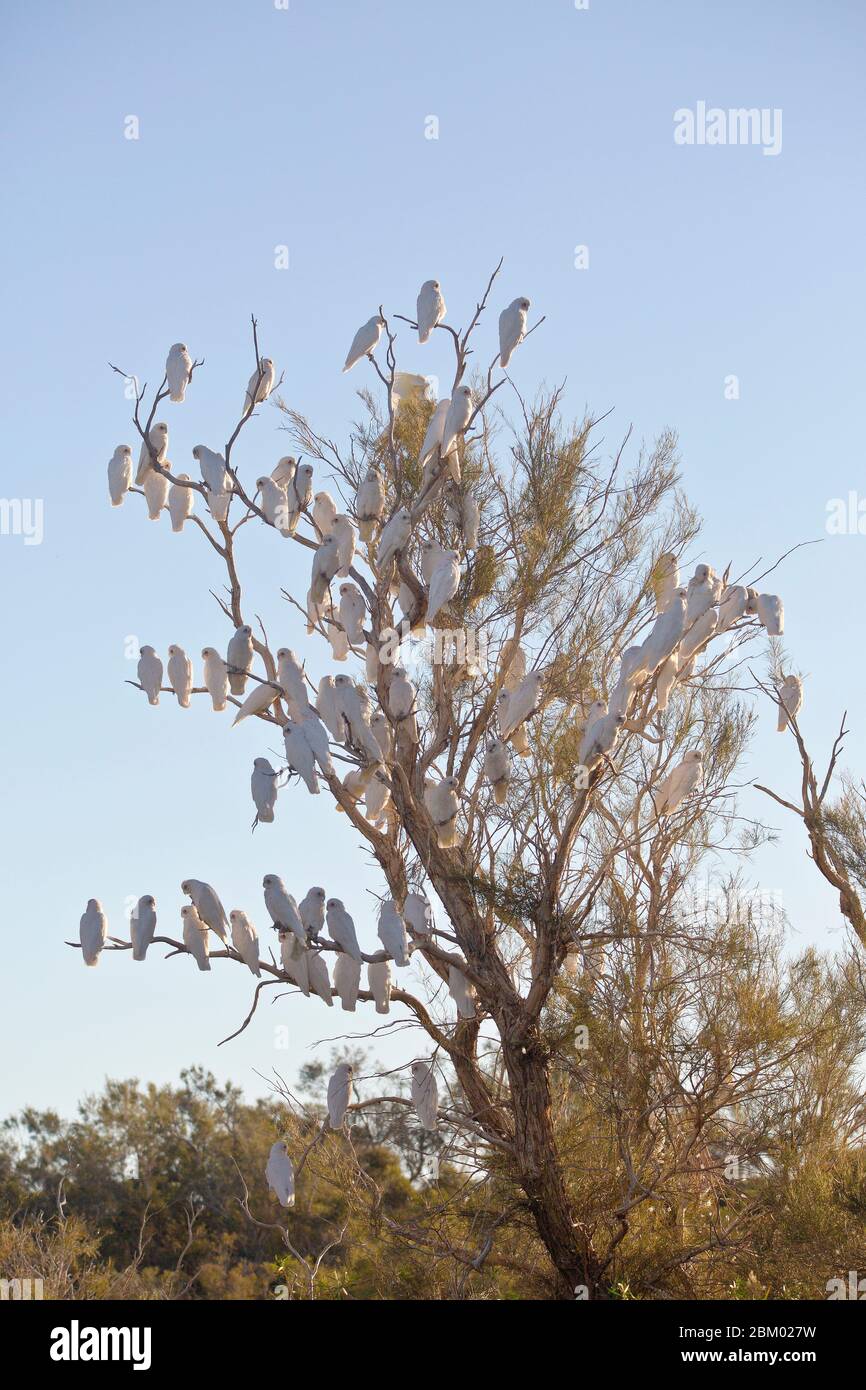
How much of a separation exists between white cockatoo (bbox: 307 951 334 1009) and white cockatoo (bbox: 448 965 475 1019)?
2.17 ft

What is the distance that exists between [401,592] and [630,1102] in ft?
7.30

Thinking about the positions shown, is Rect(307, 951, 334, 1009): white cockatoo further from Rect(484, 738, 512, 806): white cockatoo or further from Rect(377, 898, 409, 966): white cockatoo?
Rect(484, 738, 512, 806): white cockatoo

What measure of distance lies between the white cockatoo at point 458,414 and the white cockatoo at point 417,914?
68.7 inches

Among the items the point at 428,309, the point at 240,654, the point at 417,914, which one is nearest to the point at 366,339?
the point at 428,309

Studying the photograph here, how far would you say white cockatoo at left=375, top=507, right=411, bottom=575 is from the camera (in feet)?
18.5

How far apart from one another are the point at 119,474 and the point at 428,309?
1512mm

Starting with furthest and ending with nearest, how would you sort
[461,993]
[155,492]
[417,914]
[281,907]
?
1. [155,492]
2. [461,993]
3. [417,914]
4. [281,907]

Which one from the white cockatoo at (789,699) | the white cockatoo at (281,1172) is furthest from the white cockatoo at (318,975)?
the white cockatoo at (789,699)

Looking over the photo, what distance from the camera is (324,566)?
→ 5.62 metres

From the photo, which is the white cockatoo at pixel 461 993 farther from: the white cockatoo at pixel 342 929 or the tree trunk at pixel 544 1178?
the white cockatoo at pixel 342 929

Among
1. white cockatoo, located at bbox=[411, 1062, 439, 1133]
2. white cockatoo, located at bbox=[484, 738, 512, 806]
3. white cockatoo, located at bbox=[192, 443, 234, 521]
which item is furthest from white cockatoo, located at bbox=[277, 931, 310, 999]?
white cockatoo, located at bbox=[192, 443, 234, 521]

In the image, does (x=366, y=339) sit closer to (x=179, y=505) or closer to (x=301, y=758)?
(x=179, y=505)
